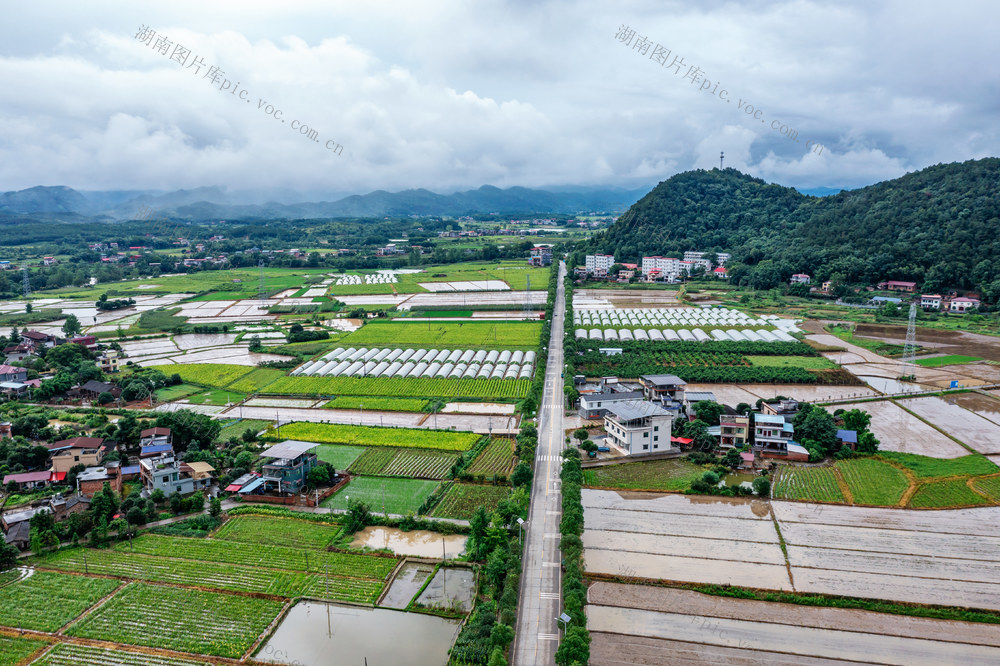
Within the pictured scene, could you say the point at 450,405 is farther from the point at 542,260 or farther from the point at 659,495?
the point at 542,260

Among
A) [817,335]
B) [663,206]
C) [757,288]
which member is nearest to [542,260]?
[663,206]

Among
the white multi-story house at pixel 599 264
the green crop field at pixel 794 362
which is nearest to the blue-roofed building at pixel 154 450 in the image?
the green crop field at pixel 794 362

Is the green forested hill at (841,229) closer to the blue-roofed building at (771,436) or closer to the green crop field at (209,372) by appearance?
the blue-roofed building at (771,436)

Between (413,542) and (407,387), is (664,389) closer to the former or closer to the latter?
(407,387)

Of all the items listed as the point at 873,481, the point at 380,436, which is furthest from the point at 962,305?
the point at 380,436

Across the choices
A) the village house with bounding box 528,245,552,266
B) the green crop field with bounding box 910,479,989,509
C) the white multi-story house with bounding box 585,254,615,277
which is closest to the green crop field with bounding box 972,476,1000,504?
the green crop field with bounding box 910,479,989,509
